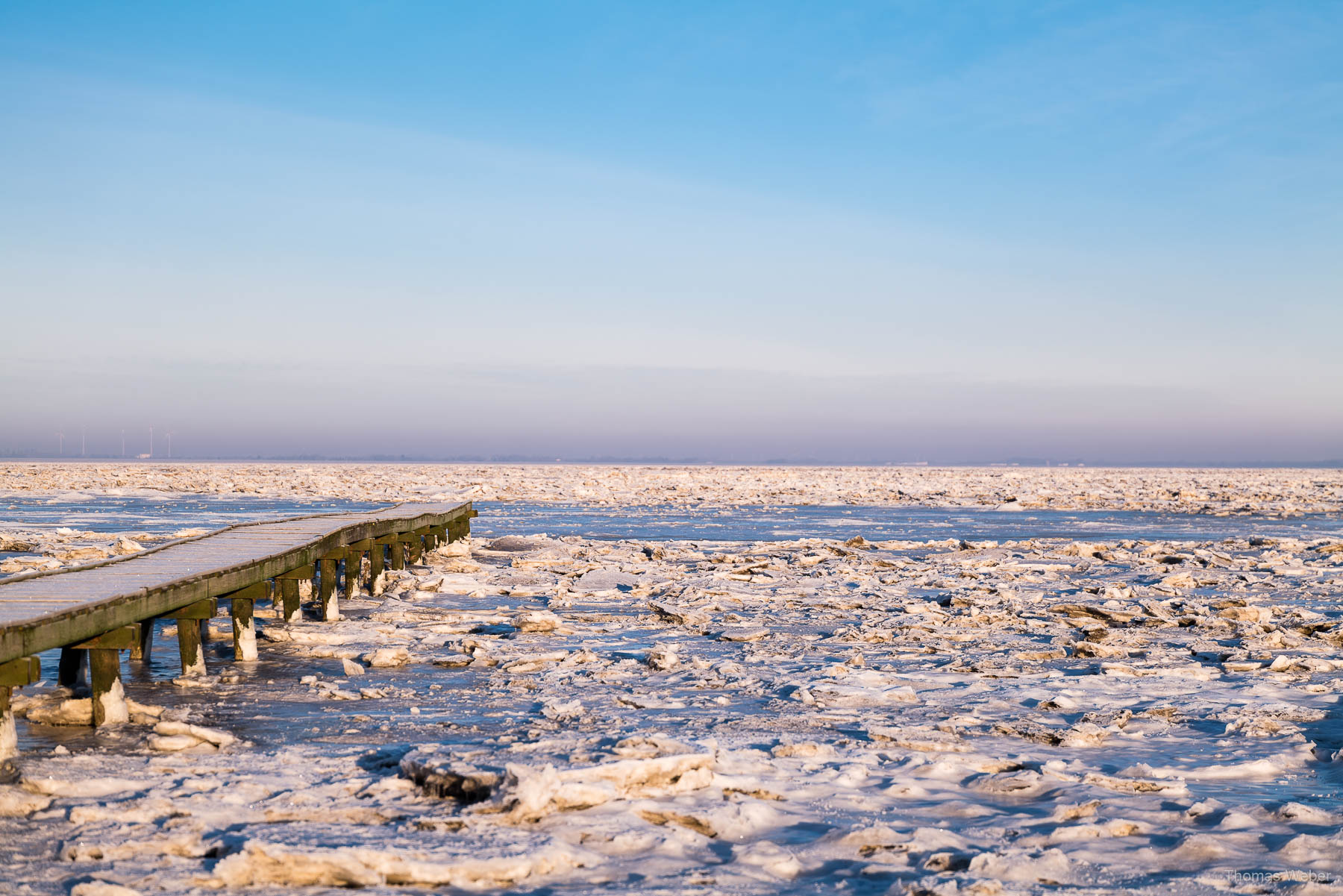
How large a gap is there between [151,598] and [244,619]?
6.24 ft

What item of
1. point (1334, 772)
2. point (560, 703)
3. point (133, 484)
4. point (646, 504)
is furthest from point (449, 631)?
point (133, 484)

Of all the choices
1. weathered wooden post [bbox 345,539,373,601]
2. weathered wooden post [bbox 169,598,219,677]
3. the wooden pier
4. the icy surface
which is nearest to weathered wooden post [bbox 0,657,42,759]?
the wooden pier

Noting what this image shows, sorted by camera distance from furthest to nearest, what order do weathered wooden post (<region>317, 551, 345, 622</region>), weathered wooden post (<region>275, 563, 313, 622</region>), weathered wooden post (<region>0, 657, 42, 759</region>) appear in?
weathered wooden post (<region>317, 551, 345, 622</region>)
weathered wooden post (<region>275, 563, 313, 622</region>)
weathered wooden post (<region>0, 657, 42, 759</region>)

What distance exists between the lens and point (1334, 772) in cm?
552

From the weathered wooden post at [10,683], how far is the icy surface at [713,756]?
0.96 feet

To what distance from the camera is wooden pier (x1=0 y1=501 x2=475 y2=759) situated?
5387 millimetres

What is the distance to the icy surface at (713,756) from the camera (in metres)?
4.12

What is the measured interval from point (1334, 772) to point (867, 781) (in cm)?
251

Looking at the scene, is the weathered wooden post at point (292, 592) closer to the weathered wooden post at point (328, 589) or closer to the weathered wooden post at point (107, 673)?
the weathered wooden post at point (328, 589)

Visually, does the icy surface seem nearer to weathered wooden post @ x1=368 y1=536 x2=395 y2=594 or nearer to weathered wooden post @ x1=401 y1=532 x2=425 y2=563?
weathered wooden post @ x1=368 y1=536 x2=395 y2=594

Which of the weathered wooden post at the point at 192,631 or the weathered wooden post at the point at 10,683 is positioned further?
the weathered wooden post at the point at 192,631

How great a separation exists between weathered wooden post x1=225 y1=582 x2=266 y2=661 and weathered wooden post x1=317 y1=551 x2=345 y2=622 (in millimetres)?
1784

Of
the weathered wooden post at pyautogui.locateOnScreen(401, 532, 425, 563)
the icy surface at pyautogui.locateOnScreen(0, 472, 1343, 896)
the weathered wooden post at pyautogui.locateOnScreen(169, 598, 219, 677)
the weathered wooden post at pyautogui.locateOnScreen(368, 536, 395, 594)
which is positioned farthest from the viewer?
the weathered wooden post at pyautogui.locateOnScreen(401, 532, 425, 563)

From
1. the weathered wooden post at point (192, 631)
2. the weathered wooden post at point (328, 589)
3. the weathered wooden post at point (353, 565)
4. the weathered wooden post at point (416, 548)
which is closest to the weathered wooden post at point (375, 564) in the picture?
the weathered wooden post at point (353, 565)
